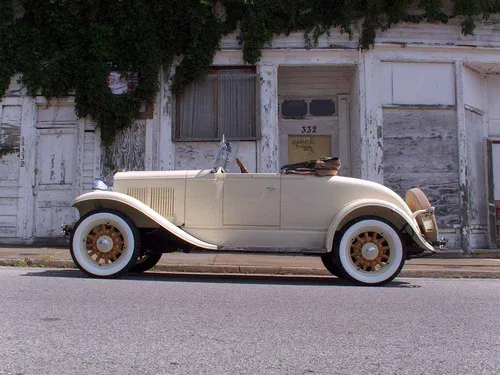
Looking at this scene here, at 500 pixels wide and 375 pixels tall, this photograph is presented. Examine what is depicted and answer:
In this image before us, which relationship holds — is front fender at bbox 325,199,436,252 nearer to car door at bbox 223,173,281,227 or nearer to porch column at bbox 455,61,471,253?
car door at bbox 223,173,281,227

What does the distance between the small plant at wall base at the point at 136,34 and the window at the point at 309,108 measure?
6.22 ft

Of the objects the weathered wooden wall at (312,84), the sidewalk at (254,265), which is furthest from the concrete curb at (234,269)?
the weathered wooden wall at (312,84)

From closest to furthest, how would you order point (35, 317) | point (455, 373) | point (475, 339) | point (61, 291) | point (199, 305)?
point (455, 373) < point (475, 339) < point (35, 317) < point (199, 305) < point (61, 291)

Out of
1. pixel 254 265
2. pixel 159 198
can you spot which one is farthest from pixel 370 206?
pixel 159 198

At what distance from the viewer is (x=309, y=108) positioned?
12.9 meters

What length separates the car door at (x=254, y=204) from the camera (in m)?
6.43

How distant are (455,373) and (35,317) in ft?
10.5

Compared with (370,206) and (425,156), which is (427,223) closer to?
(370,206)

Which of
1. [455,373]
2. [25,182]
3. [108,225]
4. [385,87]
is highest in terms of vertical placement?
[385,87]

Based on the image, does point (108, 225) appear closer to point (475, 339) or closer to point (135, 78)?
point (475, 339)

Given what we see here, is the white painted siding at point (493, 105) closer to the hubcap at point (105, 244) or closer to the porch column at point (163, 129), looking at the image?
the porch column at point (163, 129)

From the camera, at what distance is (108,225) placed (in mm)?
6277

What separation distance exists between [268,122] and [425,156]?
3.54 m

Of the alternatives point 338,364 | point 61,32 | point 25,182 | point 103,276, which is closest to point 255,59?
point 61,32
